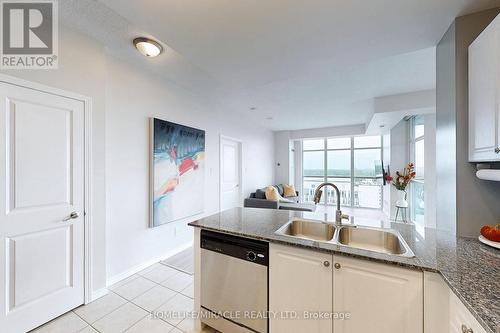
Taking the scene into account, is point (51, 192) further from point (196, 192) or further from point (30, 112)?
point (196, 192)

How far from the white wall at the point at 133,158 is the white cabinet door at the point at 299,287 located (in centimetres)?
200

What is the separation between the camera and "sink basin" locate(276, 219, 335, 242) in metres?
1.70

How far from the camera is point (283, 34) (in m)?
1.62

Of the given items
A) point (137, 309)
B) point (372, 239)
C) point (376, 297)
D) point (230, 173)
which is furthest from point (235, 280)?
point (230, 173)

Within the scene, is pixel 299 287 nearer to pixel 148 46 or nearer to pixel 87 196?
pixel 87 196

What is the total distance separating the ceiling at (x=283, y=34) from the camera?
1.37 m

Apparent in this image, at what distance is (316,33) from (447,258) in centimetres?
167

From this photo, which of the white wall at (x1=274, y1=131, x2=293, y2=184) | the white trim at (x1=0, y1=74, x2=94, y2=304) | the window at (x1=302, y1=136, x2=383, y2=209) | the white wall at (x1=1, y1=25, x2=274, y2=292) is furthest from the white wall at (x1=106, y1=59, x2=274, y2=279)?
the window at (x1=302, y1=136, x2=383, y2=209)

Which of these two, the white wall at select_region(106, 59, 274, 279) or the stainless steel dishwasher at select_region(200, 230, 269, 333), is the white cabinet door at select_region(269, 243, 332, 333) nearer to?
the stainless steel dishwasher at select_region(200, 230, 269, 333)

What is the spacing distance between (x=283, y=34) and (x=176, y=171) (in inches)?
92.9

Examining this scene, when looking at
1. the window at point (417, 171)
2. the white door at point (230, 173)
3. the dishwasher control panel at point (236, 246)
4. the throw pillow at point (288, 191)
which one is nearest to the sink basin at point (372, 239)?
the dishwasher control panel at point (236, 246)

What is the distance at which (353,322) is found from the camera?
→ 3.84 feet

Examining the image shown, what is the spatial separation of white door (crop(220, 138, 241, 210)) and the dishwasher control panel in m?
2.76

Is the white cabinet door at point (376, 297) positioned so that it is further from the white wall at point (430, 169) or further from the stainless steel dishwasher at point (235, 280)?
the white wall at point (430, 169)
